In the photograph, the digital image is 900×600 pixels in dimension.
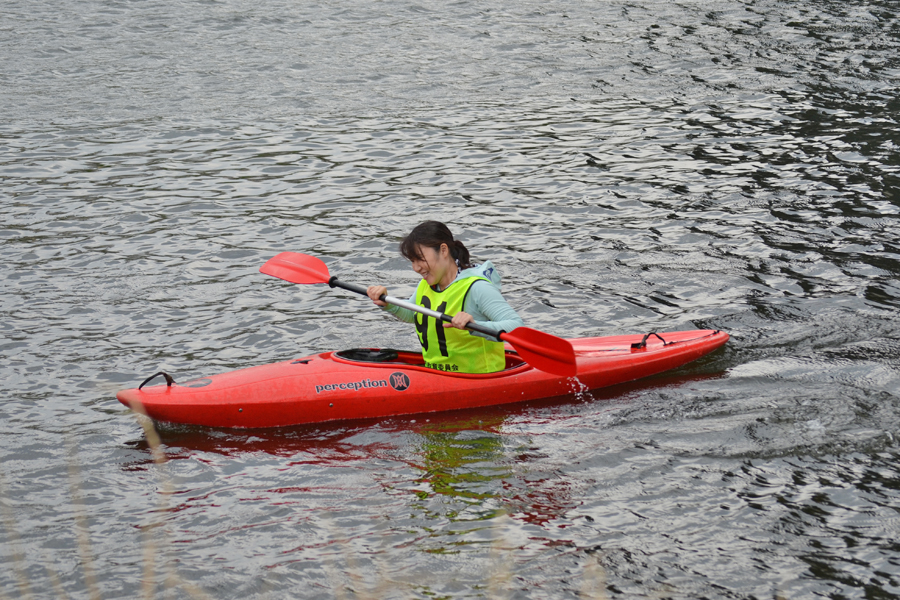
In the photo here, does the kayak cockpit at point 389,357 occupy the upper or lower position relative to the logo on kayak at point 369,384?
upper

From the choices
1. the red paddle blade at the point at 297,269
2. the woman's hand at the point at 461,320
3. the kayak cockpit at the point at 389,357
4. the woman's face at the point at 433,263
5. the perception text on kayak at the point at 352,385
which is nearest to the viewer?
the woman's hand at the point at 461,320

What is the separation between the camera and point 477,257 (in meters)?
7.60

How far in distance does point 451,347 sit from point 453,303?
1.07ft

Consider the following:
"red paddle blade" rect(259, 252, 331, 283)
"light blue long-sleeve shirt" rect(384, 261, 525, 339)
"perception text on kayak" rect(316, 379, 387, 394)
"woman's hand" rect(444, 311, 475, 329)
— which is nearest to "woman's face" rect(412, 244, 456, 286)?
"light blue long-sleeve shirt" rect(384, 261, 525, 339)

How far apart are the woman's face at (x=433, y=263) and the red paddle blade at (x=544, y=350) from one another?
19.5 inches

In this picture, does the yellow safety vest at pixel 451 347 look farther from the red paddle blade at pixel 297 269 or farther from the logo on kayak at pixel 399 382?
the red paddle blade at pixel 297 269

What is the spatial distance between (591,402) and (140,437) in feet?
8.26

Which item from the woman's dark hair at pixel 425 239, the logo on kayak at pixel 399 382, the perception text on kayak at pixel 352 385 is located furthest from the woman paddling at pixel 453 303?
the perception text on kayak at pixel 352 385

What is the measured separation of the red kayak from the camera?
204 inches

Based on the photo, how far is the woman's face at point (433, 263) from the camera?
510 centimetres

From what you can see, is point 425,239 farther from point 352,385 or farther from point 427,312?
point 352,385

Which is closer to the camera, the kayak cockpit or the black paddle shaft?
the black paddle shaft

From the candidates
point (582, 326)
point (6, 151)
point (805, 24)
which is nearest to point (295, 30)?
point (6, 151)

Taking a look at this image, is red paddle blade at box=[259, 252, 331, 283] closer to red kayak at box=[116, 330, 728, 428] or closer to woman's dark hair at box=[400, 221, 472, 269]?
red kayak at box=[116, 330, 728, 428]
